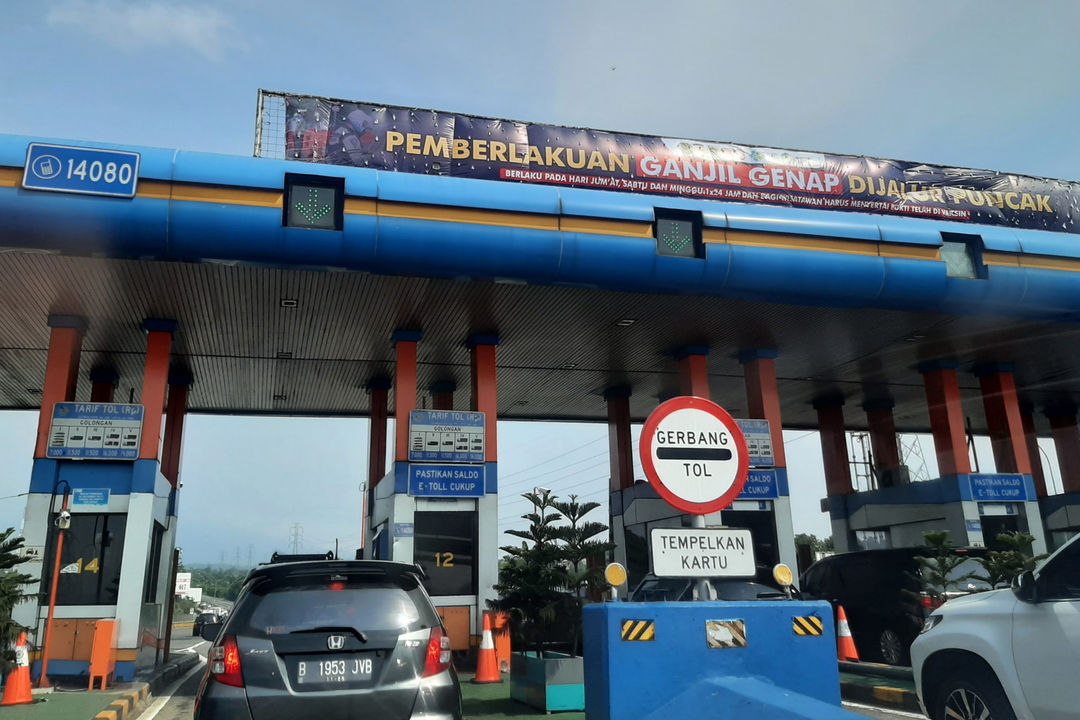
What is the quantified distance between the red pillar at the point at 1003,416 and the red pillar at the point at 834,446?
4267 millimetres

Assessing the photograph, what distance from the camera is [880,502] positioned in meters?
22.2

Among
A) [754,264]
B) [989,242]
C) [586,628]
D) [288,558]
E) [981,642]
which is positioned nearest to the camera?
[586,628]

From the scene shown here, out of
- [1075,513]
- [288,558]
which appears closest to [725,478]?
[288,558]

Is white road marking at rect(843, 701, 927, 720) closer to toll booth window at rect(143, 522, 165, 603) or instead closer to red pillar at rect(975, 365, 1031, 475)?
toll booth window at rect(143, 522, 165, 603)

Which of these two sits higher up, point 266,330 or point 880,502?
point 266,330

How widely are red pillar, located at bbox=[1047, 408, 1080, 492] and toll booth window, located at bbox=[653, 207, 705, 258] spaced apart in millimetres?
18403

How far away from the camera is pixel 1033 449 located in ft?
88.8

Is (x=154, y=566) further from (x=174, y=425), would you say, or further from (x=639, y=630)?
(x=639, y=630)

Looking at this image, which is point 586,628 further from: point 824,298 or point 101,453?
point 101,453

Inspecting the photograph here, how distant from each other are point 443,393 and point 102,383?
8055 mm

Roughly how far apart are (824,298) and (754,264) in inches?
62.5

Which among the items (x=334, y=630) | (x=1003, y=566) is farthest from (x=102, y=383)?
(x=1003, y=566)

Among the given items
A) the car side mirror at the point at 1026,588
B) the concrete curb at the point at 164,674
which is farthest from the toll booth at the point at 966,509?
the concrete curb at the point at 164,674

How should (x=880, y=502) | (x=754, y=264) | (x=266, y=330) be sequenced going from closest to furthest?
(x=754, y=264) < (x=266, y=330) < (x=880, y=502)
